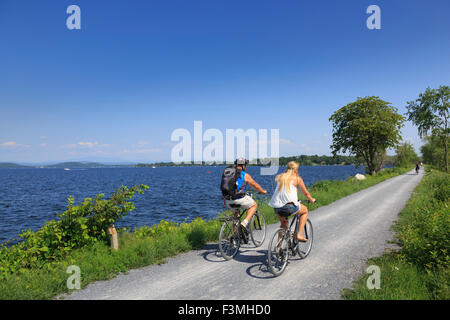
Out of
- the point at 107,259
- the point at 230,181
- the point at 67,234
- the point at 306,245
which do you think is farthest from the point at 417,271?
the point at 67,234

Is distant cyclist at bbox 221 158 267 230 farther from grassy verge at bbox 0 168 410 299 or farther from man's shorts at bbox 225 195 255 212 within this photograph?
grassy verge at bbox 0 168 410 299

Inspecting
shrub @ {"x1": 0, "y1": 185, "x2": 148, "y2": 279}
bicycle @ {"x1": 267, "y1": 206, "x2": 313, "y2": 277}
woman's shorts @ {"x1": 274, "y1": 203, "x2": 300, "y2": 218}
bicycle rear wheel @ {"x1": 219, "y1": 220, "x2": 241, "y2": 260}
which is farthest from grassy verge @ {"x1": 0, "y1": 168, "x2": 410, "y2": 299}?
woman's shorts @ {"x1": 274, "y1": 203, "x2": 300, "y2": 218}

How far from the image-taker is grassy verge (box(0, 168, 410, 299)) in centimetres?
434

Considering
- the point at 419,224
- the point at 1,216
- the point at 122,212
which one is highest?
the point at 122,212

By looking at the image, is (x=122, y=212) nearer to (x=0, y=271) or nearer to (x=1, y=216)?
(x=0, y=271)

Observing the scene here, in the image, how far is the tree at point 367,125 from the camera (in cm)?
3139

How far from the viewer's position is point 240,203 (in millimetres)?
6457

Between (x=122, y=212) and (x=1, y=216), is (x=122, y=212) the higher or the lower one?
the higher one

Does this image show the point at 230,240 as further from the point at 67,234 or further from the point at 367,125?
the point at 367,125

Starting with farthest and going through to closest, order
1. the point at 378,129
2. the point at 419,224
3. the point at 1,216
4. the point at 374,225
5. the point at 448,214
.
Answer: the point at 378,129 < the point at 1,216 < the point at 374,225 < the point at 419,224 < the point at 448,214

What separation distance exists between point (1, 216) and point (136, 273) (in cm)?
2323

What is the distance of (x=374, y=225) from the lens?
9734mm
